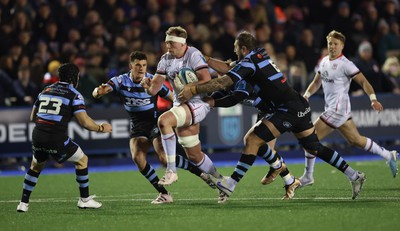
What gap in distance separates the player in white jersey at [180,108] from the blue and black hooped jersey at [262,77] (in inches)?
23.4

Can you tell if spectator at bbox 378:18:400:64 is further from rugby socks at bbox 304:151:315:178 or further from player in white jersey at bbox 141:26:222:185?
player in white jersey at bbox 141:26:222:185

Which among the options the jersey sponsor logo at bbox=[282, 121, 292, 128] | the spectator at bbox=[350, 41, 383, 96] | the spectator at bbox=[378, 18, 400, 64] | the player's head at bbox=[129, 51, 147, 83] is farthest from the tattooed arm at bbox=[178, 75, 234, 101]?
the spectator at bbox=[378, 18, 400, 64]

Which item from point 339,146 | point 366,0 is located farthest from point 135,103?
point 366,0

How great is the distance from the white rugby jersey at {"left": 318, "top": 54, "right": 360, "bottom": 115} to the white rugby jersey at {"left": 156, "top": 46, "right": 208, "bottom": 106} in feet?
8.96

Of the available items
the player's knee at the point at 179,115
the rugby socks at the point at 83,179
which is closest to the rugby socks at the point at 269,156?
the player's knee at the point at 179,115

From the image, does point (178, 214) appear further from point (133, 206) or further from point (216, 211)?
point (133, 206)

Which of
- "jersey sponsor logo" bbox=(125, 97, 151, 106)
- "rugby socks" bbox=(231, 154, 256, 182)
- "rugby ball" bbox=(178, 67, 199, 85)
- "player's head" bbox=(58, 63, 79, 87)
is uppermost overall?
"player's head" bbox=(58, 63, 79, 87)

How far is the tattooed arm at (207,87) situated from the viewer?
11.1m

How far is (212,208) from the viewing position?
1107cm

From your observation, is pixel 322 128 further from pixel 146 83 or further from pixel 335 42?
pixel 146 83

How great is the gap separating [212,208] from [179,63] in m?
2.03

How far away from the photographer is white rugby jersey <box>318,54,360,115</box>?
13.5 metres

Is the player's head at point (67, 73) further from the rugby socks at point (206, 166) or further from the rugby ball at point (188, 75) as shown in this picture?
the rugby socks at point (206, 166)

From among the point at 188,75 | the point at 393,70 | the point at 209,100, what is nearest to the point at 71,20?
the point at 393,70
